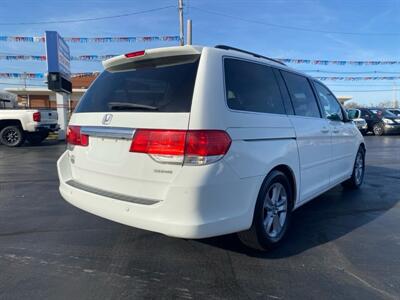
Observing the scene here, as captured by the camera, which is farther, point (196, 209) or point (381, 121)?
point (381, 121)

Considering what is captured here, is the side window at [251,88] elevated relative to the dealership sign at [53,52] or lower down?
lower down

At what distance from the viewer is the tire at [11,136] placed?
13914 mm

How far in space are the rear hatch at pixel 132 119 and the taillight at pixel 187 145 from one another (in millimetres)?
40

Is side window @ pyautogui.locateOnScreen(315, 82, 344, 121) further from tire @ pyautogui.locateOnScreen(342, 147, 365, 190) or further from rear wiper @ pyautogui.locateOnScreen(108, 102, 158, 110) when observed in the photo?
rear wiper @ pyautogui.locateOnScreen(108, 102, 158, 110)

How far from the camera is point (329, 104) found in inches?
211

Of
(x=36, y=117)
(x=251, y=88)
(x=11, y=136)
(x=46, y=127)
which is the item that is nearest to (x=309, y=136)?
(x=251, y=88)

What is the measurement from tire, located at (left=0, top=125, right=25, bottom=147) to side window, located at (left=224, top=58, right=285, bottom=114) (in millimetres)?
12495

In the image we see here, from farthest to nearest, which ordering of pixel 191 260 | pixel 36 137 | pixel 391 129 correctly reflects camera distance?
1. pixel 391 129
2. pixel 36 137
3. pixel 191 260

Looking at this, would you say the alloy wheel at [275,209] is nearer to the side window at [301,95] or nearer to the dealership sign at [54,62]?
the side window at [301,95]

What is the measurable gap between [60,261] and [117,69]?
1.91 m

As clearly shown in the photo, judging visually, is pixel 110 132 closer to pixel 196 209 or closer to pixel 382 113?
pixel 196 209

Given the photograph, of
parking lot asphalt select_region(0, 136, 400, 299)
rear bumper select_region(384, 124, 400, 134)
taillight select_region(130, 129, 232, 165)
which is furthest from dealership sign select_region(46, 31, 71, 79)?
rear bumper select_region(384, 124, 400, 134)

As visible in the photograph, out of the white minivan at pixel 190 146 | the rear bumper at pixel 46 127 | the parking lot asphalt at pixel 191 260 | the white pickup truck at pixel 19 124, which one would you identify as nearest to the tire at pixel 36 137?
the rear bumper at pixel 46 127

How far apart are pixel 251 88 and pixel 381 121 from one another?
20880 millimetres
